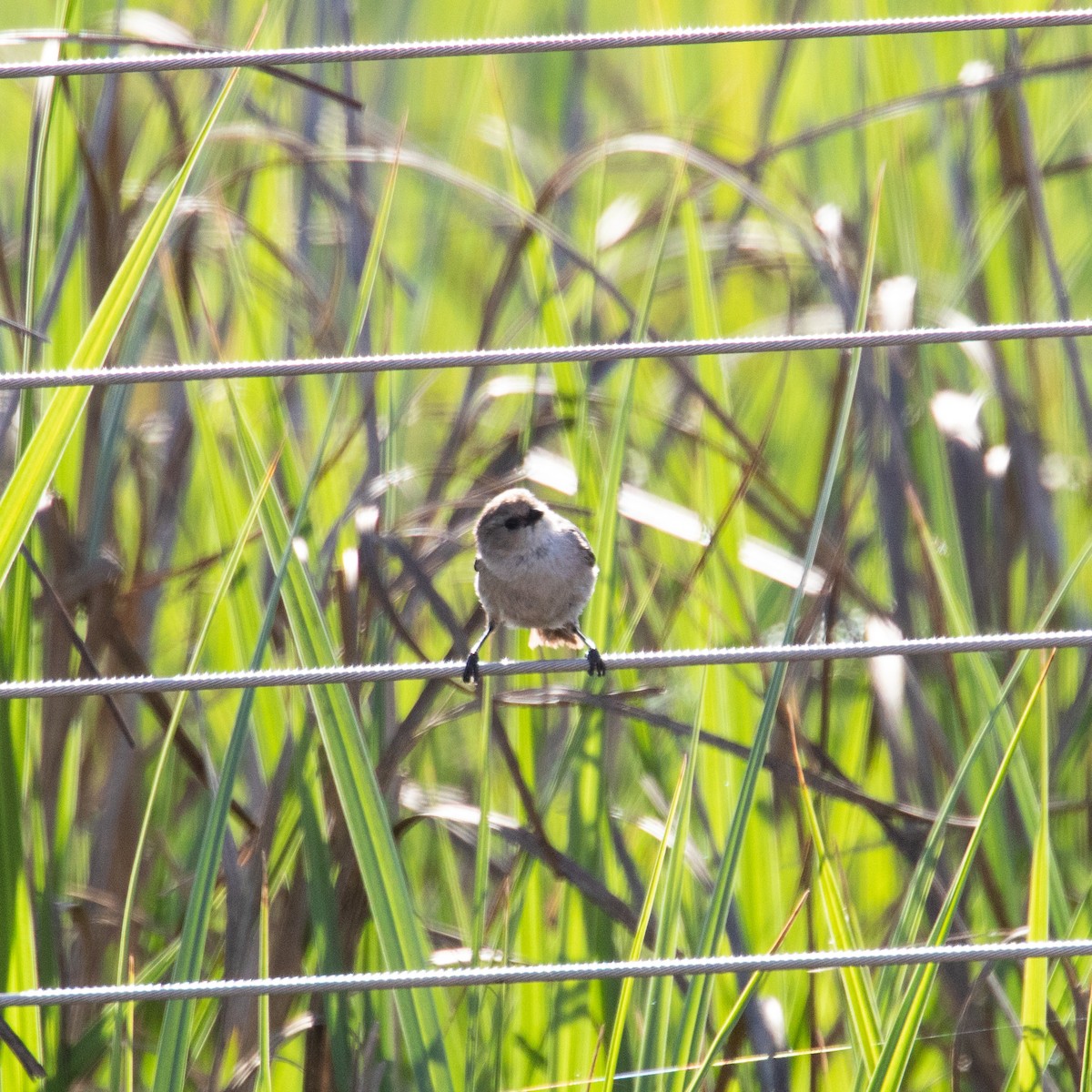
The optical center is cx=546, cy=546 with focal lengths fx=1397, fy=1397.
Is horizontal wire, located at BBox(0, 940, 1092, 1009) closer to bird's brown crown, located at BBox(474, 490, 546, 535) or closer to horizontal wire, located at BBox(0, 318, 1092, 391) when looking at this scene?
horizontal wire, located at BBox(0, 318, 1092, 391)

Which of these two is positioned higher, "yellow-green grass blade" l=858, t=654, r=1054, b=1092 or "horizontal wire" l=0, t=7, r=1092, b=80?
"horizontal wire" l=0, t=7, r=1092, b=80

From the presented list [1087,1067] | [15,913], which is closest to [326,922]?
[15,913]

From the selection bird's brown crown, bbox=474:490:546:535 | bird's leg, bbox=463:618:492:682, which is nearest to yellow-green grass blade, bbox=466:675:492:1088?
bird's leg, bbox=463:618:492:682

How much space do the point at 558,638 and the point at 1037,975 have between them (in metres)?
1.31

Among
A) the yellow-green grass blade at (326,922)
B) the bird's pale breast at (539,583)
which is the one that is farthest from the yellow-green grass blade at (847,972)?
the bird's pale breast at (539,583)

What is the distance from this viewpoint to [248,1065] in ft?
7.27

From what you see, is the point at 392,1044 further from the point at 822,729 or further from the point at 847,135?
the point at 847,135

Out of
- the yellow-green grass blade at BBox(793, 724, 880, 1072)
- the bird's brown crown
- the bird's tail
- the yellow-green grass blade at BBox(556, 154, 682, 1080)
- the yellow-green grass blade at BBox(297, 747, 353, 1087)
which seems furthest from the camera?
the bird's tail

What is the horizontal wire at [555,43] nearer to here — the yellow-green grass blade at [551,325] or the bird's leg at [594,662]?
the yellow-green grass blade at [551,325]

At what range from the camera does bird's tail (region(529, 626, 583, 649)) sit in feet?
9.87

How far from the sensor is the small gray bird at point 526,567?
2.82 m

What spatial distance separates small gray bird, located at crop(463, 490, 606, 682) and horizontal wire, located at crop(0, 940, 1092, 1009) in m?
1.14

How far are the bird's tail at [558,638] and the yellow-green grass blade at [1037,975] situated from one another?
45.9 inches

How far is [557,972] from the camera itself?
1.69 m
